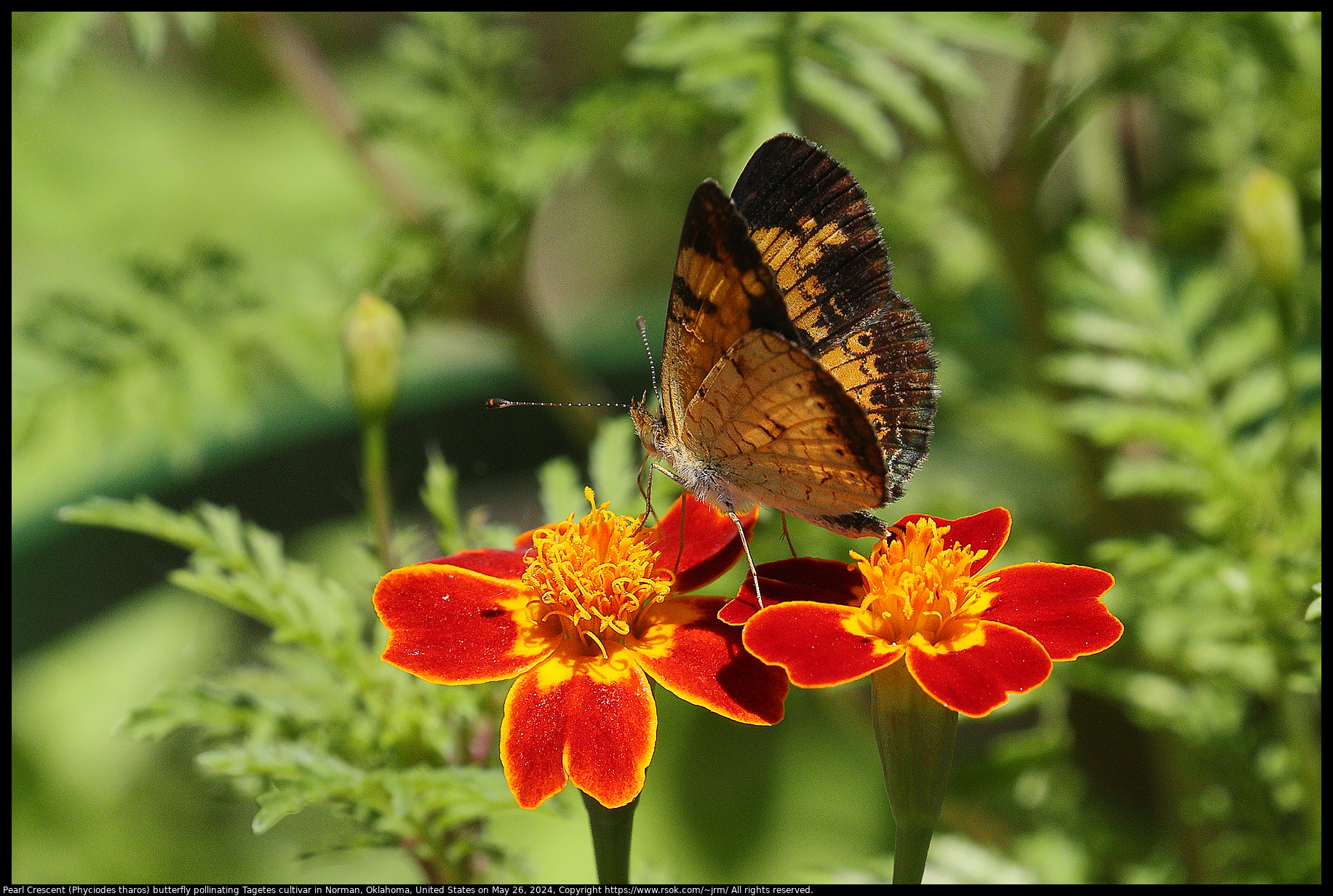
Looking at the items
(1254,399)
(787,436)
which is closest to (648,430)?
(787,436)

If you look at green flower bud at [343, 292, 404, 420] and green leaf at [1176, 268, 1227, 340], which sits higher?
green leaf at [1176, 268, 1227, 340]

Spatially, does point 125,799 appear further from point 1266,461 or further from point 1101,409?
point 1266,461

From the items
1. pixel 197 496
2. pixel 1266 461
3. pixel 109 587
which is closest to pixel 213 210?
pixel 197 496

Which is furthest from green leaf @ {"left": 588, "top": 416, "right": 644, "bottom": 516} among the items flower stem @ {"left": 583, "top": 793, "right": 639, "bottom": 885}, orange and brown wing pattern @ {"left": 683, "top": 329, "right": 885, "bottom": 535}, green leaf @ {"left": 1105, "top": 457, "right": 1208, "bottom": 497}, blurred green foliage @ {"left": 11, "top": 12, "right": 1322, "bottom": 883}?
green leaf @ {"left": 1105, "top": 457, "right": 1208, "bottom": 497}

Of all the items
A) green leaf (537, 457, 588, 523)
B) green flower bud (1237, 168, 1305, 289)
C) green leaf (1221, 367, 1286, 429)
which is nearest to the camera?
green leaf (537, 457, 588, 523)

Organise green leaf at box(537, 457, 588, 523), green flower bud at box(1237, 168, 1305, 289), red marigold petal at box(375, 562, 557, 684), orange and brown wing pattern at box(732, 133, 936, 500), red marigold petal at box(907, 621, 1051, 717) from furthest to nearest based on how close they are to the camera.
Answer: green flower bud at box(1237, 168, 1305, 289) < green leaf at box(537, 457, 588, 523) < orange and brown wing pattern at box(732, 133, 936, 500) < red marigold petal at box(375, 562, 557, 684) < red marigold petal at box(907, 621, 1051, 717)

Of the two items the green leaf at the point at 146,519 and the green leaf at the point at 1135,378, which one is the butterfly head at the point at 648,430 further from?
the green leaf at the point at 1135,378

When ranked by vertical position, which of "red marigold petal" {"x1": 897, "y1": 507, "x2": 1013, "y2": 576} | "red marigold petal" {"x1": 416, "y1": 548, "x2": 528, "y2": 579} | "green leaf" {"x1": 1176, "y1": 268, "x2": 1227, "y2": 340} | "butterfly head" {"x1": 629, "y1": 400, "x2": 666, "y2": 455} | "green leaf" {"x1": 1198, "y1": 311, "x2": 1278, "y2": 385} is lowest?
"red marigold petal" {"x1": 897, "y1": 507, "x2": 1013, "y2": 576}

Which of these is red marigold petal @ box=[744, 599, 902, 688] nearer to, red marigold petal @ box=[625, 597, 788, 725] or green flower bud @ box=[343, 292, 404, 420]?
red marigold petal @ box=[625, 597, 788, 725]
